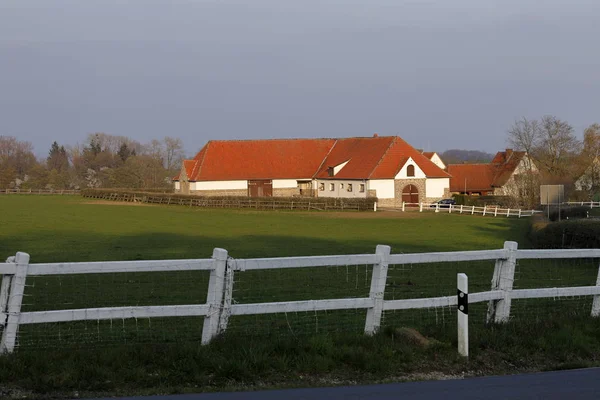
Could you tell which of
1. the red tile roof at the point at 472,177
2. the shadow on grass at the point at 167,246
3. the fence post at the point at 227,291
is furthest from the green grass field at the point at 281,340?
the red tile roof at the point at 472,177

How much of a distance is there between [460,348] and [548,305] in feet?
16.3

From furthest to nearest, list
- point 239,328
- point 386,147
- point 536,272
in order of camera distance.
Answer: point 386,147
point 536,272
point 239,328

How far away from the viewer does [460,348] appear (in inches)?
375

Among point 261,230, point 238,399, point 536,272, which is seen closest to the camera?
point 238,399

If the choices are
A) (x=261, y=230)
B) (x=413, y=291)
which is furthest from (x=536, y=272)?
(x=261, y=230)

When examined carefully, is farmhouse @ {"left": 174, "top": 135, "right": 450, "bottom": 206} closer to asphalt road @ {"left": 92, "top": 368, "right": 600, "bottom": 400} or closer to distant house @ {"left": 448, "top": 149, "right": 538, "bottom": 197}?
distant house @ {"left": 448, "top": 149, "right": 538, "bottom": 197}

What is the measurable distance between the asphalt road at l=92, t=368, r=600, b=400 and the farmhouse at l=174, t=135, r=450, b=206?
71280mm

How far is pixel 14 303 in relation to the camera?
27.3 feet

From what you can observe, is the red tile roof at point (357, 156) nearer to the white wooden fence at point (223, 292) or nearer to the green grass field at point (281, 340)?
the green grass field at point (281, 340)

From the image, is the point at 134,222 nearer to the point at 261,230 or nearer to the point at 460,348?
the point at 261,230

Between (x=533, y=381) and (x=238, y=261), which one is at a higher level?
(x=238, y=261)

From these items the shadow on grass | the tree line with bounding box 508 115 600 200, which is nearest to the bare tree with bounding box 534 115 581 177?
the tree line with bounding box 508 115 600 200

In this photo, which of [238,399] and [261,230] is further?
[261,230]

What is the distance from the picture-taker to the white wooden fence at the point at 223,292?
8.37 metres
